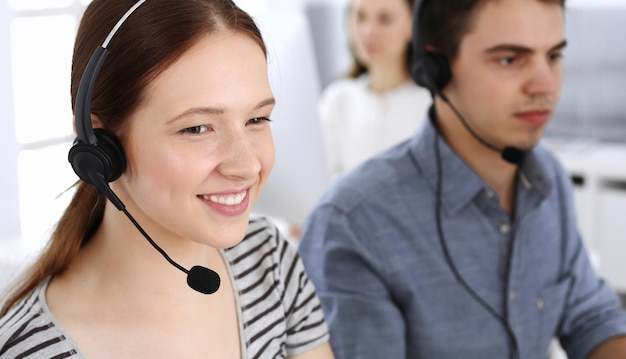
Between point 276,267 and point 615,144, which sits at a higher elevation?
point 276,267

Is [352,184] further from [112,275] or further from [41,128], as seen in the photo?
[41,128]

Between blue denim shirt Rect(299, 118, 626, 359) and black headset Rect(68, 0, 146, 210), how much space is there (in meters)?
0.55

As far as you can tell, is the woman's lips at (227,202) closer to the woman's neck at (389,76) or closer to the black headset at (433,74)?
the black headset at (433,74)

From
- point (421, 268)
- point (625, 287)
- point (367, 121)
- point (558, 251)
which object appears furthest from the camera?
point (625, 287)

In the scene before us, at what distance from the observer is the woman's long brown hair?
884 mm

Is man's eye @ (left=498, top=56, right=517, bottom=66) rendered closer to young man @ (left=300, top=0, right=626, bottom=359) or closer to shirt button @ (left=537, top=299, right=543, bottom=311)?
young man @ (left=300, top=0, right=626, bottom=359)

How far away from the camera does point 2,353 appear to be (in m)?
0.88

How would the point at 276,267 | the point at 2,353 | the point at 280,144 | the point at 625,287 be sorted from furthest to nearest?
the point at 625,287 → the point at 280,144 → the point at 276,267 → the point at 2,353

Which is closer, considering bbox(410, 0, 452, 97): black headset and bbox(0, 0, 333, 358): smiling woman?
bbox(0, 0, 333, 358): smiling woman

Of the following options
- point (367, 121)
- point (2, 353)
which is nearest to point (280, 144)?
point (2, 353)

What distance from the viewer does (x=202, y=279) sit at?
909mm

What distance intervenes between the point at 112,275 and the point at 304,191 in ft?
2.75

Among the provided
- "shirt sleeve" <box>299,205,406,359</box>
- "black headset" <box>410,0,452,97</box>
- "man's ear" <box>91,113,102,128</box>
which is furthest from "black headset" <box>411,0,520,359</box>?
"man's ear" <box>91,113,102,128</box>

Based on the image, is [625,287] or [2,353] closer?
[2,353]
